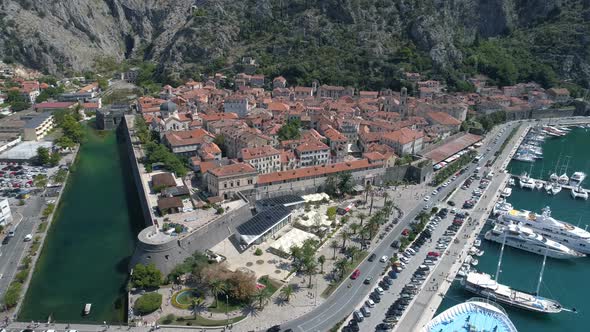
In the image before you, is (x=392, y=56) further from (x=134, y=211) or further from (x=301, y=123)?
(x=134, y=211)

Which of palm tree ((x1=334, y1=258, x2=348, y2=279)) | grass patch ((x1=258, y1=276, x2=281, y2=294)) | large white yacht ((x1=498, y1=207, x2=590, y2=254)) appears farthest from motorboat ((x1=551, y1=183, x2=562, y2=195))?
grass patch ((x1=258, y1=276, x2=281, y2=294))

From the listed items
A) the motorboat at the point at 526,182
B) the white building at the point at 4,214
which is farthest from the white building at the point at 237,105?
the motorboat at the point at 526,182

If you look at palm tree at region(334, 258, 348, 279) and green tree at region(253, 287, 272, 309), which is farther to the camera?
palm tree at region(334, 258, 348, 279)

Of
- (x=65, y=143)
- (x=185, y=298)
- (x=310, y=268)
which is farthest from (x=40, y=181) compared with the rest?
(x=310, y=268)

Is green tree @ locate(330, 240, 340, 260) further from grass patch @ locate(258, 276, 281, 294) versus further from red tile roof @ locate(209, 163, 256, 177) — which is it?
red tile roof @ locate(209, 163, 256, 177)

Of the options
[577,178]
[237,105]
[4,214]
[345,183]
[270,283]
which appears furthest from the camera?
[237,105]

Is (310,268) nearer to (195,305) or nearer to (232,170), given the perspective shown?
(195,305)

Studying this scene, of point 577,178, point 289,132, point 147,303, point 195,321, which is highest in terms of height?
point 289,132
